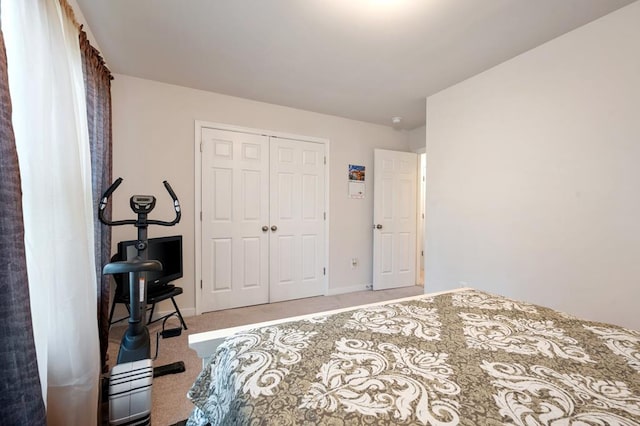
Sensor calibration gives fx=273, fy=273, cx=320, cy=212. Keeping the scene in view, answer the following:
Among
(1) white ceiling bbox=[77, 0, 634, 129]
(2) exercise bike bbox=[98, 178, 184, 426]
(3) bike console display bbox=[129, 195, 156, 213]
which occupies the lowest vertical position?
(2) exercise bike bbox=[98, 178, 184, 426]

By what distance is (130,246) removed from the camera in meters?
2.27

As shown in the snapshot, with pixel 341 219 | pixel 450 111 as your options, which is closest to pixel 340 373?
pixel 450 111

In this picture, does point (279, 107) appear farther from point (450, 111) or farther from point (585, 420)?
point (585, 420)

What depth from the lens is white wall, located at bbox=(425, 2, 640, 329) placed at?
1.72 m

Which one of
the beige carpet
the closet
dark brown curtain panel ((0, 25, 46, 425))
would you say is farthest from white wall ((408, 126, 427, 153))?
dark brown curtain panel ((0, 25, 46, 425))

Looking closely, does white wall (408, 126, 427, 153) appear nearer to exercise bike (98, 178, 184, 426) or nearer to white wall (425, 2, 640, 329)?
white wall (425, 2, 640, 329)

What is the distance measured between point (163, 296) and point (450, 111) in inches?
129

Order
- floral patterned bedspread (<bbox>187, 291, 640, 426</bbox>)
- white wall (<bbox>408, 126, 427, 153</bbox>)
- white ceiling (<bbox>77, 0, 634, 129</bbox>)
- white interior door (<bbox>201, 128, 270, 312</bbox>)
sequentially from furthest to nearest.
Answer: white wall (<bbox>408, 126, 427, 153</bbox>)
white interior door (<bbox>201, 128, 270, 312</bbox>)
white ceiling (<bbox>77, 0, 634, 129</bbox>)
floral patterned bedspread (<bbox>187, 291, 640, 426</bbox>)

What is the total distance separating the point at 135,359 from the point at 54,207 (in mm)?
862

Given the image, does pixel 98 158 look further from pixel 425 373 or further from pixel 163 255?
pixel 425 373

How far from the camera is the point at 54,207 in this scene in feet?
3.81

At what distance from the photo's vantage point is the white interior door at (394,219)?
13.0ft

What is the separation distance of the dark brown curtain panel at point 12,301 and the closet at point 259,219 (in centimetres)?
216

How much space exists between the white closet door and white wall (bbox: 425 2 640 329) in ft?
5.09
